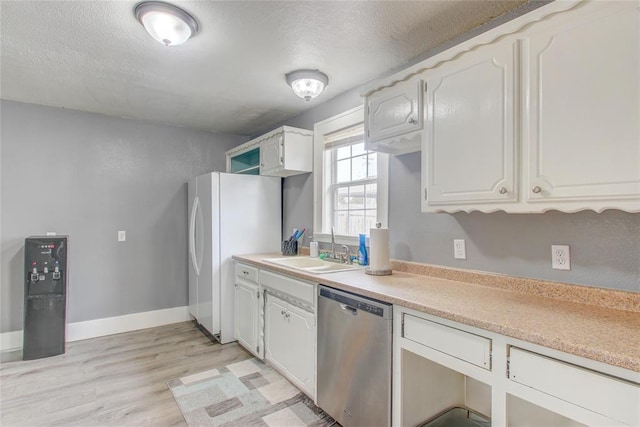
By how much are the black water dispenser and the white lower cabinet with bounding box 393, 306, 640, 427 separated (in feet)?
10.2

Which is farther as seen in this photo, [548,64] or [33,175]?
[33,175]

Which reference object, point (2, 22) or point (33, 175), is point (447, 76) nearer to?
point (2, 22)

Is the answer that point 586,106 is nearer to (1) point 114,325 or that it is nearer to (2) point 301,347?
(2) point 301,347

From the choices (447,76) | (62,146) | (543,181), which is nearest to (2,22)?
(62,146)

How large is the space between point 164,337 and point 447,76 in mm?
3547

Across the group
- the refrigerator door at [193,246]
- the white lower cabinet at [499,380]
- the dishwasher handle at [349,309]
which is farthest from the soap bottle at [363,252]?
the refrigerator door at [193,246]

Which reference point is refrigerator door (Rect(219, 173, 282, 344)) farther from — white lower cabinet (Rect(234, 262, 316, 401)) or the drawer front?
the drawer front

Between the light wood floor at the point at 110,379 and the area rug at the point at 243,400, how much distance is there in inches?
4.3

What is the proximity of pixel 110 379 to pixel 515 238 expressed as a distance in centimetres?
306

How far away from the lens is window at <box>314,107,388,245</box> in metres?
2.68

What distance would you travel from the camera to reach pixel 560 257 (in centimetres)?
153

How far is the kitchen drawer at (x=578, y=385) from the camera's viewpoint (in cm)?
92

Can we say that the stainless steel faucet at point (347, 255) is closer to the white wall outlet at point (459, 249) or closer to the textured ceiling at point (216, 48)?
the white wall outlet at point (459, 249)

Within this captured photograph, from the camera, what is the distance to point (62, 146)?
3344 millimetres
